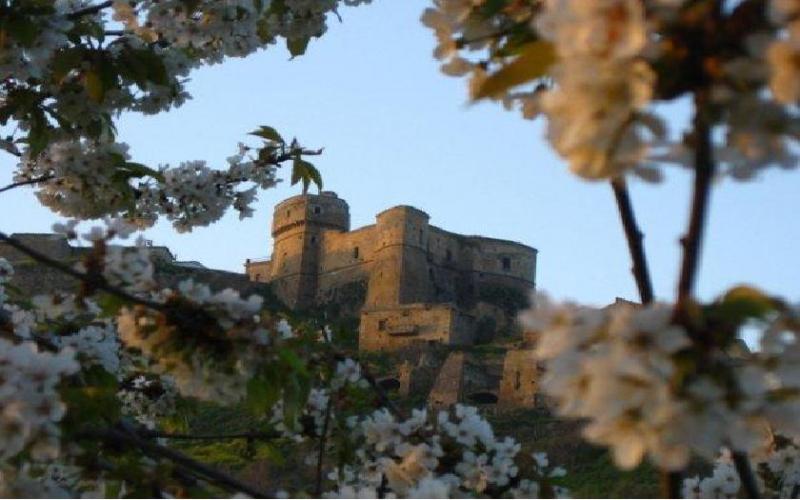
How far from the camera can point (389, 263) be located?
51.4m

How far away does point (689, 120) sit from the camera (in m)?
0.99

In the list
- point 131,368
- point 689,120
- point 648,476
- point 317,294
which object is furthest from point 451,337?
point 689,120

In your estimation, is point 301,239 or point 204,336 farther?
point 301,239

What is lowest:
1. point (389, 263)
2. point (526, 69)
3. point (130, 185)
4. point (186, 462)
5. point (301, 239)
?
point (186, 462)

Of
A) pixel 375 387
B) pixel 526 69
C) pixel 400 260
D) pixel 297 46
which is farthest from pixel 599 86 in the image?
pixel 400 260

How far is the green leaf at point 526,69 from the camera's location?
3.67 ft

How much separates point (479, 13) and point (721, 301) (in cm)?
62

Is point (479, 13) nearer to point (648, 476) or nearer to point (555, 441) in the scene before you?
point (648, 476)

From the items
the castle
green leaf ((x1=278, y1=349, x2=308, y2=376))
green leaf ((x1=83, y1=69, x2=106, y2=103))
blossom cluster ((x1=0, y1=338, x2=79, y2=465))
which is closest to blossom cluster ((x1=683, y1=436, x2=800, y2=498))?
green leaf ((x1=278, y1=349, x2=308, y2=376))

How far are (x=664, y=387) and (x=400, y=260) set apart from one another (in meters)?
50.2

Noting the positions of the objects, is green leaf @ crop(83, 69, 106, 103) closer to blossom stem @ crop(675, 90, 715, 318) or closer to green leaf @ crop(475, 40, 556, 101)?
green leaf @ crop(475, 40, 556, 101)

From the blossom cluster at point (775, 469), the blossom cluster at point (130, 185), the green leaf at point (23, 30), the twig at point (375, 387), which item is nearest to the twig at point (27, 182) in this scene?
the blossom cluster at point (130, 185)

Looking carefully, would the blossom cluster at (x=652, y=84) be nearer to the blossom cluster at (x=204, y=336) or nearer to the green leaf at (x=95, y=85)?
the blossom cluster at (x=204, y=336)

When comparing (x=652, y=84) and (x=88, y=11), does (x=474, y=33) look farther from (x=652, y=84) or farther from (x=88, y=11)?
(x=88, y=11)
